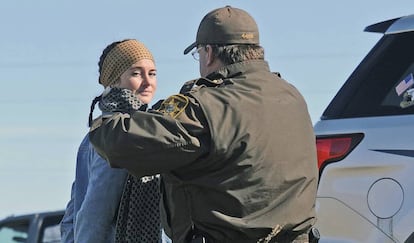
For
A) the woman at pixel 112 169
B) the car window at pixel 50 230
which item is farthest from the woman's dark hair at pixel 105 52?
the car window at pixel 50 230

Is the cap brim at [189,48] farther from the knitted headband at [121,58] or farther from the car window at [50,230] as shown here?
the car window at [50,230]

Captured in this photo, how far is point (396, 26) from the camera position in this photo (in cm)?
504

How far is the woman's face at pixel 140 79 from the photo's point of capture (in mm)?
4344

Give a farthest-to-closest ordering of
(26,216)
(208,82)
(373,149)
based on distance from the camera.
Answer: (26,216)
(373,149)
(208,82)

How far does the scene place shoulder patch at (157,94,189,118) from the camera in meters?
3.68

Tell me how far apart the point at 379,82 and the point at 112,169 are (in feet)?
5.06

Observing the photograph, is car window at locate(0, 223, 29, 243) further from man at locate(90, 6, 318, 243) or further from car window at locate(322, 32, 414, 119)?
man at locate(90, 6, 318, 243)

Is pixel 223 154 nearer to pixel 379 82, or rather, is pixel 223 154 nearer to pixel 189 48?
pixel 189 48

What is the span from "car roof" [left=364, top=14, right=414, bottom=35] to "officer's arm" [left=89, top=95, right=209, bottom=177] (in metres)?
1.70

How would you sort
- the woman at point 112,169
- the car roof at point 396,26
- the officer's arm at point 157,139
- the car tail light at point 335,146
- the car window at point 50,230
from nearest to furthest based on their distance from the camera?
the officer's arm at point 157,139, the woman at point 112,169, the car tail light at point 335,146, the car roof at point 396,26, the car window at point 50,230

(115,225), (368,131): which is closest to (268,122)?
(115,225)

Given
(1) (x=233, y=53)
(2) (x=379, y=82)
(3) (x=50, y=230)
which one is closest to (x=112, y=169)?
(1) (x=233, y=53)

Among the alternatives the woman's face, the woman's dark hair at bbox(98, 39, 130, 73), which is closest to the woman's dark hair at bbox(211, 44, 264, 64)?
the woman's face

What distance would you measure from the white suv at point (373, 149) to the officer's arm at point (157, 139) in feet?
4.39
